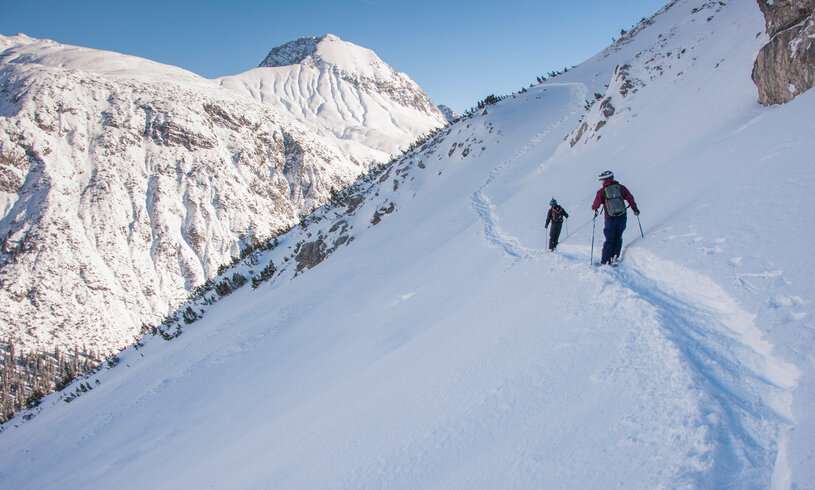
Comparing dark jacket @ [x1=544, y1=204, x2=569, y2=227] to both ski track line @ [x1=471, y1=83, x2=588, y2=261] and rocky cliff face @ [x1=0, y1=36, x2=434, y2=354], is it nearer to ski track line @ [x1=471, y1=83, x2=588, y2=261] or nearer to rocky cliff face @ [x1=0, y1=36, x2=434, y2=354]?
ski track line @ [x1=471, y1=83, x2=588, y2=261]

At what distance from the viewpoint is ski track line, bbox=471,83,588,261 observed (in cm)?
786

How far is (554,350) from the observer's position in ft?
11.4

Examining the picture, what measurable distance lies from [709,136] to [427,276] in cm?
644

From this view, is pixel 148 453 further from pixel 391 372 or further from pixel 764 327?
pixel 764 327

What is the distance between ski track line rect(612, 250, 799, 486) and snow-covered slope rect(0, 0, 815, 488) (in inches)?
0.5

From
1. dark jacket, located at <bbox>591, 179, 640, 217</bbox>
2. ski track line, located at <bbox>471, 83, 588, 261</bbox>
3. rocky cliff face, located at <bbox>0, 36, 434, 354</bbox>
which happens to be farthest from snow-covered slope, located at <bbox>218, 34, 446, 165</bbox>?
dark jacket, located at <bbox>591, 179, 640, 217</bbox>

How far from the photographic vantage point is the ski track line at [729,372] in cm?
195

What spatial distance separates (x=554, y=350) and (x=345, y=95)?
4981 inches

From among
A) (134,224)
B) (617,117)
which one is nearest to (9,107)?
(134,224)

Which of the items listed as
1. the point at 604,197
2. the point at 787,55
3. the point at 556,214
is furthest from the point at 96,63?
the point at 787,55

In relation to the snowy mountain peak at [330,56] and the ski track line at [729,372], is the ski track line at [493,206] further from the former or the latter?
the snowy mountain peak at [330,56]

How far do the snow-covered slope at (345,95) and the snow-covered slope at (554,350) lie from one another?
274 feet

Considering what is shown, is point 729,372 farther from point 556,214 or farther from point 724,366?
point 556,214

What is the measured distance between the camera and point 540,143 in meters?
17.0
